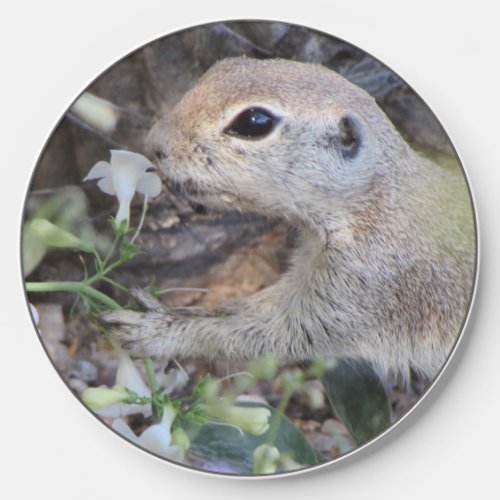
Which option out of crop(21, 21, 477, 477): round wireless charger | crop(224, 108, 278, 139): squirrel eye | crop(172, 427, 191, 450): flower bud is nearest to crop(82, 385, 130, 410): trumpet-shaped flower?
crop(21, 21, 477, 477): round wireless charger

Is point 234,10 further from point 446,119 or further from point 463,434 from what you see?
point 463,434

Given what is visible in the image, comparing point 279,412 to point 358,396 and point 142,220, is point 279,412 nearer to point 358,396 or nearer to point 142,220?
point 358,396

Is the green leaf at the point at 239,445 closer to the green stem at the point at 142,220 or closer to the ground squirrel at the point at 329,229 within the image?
the ground squirrel at the point at 329,229

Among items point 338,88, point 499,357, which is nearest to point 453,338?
point 499,357

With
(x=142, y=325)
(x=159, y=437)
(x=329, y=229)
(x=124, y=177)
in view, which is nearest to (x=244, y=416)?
(x=159, y=437)

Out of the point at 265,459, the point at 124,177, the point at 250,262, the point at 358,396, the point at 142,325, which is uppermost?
the point at 124,177

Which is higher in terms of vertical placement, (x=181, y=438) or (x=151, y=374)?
(x=151, y=374)
